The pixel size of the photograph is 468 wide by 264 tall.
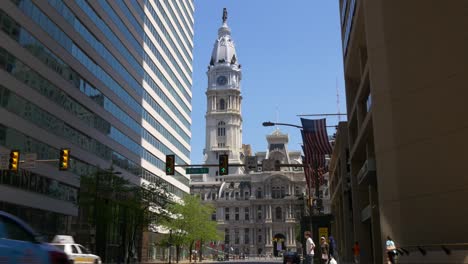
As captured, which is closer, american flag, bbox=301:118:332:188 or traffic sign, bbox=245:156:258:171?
traffic sign, bbox=245:156:258:171

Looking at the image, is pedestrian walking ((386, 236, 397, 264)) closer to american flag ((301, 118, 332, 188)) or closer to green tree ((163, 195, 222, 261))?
american flag ((301, 118, 332, 188))

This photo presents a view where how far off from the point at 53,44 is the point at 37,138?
9074 mm

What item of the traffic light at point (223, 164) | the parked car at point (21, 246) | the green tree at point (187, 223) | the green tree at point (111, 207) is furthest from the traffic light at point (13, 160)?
the green tree at point (187, 223)

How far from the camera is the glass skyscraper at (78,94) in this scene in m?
41.4

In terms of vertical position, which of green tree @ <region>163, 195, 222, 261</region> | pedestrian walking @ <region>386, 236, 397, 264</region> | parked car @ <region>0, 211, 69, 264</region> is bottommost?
pedestrian walking @ <region>386, 236, 397, 264</region>

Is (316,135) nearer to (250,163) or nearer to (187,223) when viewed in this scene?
(250,163)

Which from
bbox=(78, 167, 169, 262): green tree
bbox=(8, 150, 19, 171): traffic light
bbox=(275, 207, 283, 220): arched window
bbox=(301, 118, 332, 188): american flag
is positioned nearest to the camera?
bbox=(8, 150, 19, 171): traffic light

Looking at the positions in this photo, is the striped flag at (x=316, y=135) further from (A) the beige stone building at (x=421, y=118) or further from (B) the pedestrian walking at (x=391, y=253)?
(B) the pedestrian walking at (x=391, y=253)

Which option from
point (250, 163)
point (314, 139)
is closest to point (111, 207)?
point (250, 163)

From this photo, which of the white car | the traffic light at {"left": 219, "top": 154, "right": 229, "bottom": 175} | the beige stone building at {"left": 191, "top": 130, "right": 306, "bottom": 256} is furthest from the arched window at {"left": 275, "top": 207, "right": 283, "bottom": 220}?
the white car

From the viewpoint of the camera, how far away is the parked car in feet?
34.4

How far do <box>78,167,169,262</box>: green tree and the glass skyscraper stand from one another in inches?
73.7

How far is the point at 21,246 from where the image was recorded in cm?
1077

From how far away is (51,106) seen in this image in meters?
46.7
